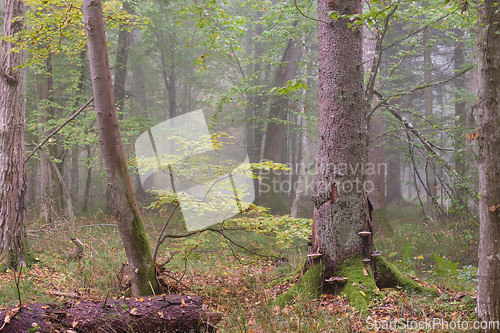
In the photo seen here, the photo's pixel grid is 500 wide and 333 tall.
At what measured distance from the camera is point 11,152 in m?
6.38

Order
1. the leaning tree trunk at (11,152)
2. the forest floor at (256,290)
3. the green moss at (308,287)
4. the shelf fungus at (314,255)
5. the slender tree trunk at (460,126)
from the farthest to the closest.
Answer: the leaning tree trunk at (11,152) < the slender tree trunk at (460,126) < the shelf fungus at (314,255) < the green moss at (308,287) < the forest floor at (256,290)

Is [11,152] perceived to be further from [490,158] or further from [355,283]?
[490,158]

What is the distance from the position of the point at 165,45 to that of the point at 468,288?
1665 centimetres

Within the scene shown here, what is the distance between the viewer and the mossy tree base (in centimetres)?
405

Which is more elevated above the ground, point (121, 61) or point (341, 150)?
point (121, 61)

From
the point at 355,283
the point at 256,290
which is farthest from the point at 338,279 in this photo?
the point at 256,290

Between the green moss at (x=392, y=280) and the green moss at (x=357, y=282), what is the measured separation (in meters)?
0.36

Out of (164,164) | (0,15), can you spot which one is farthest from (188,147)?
(0,15)

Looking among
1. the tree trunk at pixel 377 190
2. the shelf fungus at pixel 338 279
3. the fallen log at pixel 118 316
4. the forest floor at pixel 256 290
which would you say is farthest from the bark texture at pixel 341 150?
the tree trunk at pixel 377 190

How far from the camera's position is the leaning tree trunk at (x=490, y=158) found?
3.12m

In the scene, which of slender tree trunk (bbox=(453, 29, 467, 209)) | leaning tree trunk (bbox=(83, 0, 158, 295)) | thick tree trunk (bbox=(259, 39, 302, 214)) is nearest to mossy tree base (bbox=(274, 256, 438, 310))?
leaning tree trunk (bbox=(83, 0, 158, 295))

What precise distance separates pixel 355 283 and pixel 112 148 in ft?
11.4

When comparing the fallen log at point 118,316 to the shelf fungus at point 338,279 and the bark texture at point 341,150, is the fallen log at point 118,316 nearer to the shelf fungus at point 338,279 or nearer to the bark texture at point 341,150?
the shelf fungus at point 338,279

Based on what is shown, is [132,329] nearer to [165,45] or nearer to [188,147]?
[188,147]
